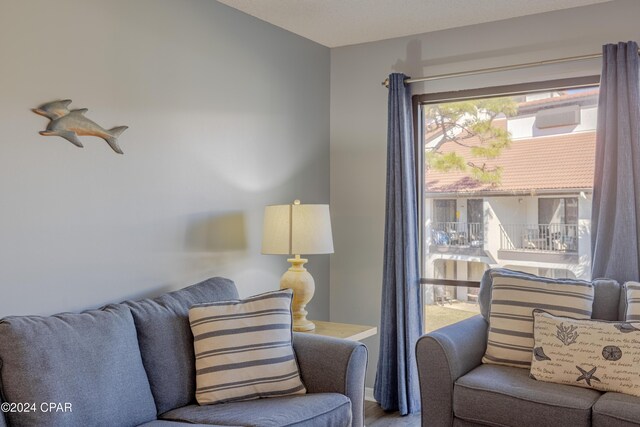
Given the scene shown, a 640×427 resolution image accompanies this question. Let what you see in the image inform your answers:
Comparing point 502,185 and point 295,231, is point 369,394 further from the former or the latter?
point 502,185

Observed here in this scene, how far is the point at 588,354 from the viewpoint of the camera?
2.68m

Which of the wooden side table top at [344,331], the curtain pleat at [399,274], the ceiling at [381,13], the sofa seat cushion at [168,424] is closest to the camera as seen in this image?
the sofa seat cushion at [168,424]

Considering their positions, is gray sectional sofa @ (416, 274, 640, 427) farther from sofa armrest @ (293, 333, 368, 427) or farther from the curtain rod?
the curtain rod

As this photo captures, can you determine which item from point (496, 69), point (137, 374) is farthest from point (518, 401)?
point (496, 69)

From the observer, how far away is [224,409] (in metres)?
2.41

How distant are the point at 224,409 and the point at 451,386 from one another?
3.38ft

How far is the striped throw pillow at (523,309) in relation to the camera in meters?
2.96

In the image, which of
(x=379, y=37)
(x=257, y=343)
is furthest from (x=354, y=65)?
(x=257, y=343)

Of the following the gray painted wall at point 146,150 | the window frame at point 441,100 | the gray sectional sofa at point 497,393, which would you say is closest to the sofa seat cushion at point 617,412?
the gray sectional sofa at point 497,393

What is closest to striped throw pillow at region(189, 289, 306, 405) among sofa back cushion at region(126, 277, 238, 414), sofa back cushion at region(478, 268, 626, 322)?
sofa back cushion at region(126, 277, 238, 414)

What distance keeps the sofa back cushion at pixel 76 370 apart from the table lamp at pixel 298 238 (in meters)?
1.08

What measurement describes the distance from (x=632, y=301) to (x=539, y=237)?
0.92m

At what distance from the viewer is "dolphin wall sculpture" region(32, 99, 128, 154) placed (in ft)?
8.34

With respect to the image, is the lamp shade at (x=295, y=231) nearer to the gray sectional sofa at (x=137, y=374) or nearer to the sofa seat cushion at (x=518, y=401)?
the gray sectional sofa at (x=137, y=374)
